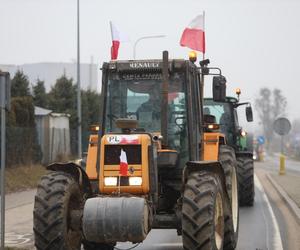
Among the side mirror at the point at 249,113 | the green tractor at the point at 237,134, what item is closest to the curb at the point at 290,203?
the green tractor at the point at 237,134

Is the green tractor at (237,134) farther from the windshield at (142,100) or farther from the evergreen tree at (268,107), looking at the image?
the evergreen tree at (268,107)

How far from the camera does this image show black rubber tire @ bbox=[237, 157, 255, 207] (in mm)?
16688

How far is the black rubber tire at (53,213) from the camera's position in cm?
805

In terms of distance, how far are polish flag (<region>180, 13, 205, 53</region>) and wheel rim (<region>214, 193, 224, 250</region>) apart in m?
5.01

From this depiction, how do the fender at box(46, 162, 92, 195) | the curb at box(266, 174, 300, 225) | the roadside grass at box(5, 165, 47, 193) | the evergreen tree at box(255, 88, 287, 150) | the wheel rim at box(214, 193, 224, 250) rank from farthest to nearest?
the evergreen tree at box(255, 88, 287, 150) < the roadside grass at box(5, 165, 47, 193) < the curb at box(266, 174, 300, 225) < the fender at box(46, 162, 92, 195) < the wheel rim at box(214, 193, 224, 250)

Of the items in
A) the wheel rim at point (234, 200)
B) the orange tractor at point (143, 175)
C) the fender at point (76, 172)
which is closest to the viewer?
the orange tractor at point (143, 175)

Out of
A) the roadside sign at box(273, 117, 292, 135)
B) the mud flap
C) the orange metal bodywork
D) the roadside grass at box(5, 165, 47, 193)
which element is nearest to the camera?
the mud flap

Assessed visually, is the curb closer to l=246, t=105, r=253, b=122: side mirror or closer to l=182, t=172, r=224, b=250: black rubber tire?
l=246, t=105, r=253, b=122: side mirror

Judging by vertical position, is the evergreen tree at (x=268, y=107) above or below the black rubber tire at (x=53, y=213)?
above

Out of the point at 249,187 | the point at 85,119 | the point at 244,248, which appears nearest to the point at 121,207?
the point at 244,248

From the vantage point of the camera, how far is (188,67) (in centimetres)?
923

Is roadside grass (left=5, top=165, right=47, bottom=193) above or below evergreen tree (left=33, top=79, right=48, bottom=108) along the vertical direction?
below

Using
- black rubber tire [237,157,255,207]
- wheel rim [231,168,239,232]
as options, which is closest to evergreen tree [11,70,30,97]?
black rubber tire [237,157,255,207]

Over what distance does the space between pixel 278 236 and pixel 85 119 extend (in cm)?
3172
